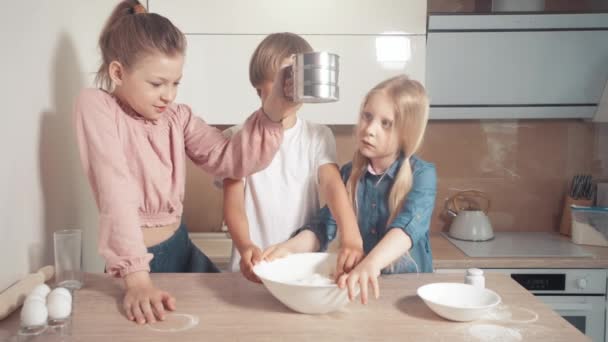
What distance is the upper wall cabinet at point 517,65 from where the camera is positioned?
190 cm

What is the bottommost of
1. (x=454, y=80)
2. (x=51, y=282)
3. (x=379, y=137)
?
(x=51, y=282)

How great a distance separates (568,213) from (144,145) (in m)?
1.79

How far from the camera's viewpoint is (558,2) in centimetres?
212

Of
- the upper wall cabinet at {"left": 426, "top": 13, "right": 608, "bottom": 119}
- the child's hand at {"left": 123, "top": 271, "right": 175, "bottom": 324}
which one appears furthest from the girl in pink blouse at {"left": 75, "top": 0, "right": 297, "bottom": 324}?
the upper wall cabinet at {"left": 426, "top": 13, "right": 608, "bottom": 119}

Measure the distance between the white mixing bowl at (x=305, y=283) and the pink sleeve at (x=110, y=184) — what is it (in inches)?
8.6

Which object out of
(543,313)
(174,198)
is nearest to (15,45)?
(174,198)

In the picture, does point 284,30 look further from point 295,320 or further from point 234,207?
point 295,320

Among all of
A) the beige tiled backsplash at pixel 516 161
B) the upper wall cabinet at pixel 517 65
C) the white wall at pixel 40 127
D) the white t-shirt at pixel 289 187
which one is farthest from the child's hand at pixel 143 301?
the beige tiled backsplash at pixel 516 161

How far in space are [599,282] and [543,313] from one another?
3.62 feet

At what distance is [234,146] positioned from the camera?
1101 millimetres

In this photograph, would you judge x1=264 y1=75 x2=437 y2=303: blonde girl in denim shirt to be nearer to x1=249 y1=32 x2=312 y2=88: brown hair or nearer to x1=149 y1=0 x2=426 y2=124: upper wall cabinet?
x1=249 y1=32 x2=312 y2=88: brown hair

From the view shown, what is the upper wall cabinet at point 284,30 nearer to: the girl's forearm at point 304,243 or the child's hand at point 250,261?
the girl's forearm at point 304,243

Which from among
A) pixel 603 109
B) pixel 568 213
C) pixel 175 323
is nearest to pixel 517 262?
pixel 568 213

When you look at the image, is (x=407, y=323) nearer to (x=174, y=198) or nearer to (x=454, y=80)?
(x=174, y=198)
